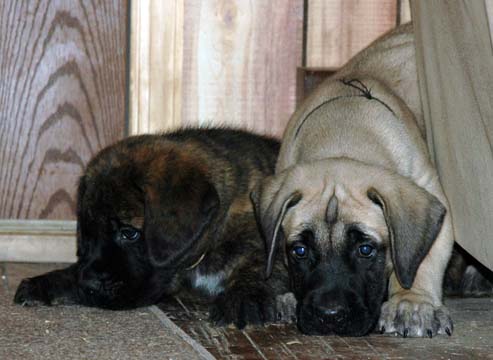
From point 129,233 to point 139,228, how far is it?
62 millimetres

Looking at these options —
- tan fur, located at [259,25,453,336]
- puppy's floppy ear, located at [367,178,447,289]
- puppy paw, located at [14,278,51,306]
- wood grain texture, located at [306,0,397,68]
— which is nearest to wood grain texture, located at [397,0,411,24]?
wood grain texture, located at [306,0,397,68]

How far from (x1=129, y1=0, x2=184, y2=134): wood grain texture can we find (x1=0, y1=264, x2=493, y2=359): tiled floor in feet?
4.94

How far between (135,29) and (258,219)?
1700 millimetres

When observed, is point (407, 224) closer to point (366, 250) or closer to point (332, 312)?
point (366, 250)

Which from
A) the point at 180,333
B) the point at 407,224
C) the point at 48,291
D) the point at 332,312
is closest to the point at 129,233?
the point at 48,291

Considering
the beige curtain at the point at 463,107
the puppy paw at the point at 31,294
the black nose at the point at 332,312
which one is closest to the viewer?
the beige curtain at the point at 463,107

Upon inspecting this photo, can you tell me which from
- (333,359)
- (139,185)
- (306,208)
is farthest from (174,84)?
(333,359)

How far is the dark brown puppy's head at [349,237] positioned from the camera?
422 cm

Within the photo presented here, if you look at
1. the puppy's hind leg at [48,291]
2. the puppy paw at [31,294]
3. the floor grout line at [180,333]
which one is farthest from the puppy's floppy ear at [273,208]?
the puppy paw at [31,294]

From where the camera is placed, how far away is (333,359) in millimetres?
3941

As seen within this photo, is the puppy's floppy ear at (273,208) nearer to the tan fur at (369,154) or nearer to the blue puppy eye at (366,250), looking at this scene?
the tan fur at (369,154)

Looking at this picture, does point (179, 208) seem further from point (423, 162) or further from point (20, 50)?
point (20, 50)

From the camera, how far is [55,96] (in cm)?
599

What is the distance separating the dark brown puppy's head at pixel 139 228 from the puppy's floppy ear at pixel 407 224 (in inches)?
32.1
